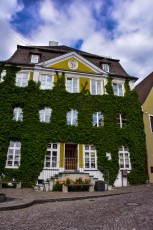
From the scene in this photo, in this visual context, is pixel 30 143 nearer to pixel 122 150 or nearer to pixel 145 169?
pixel 122 150

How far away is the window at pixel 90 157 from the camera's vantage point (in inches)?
774

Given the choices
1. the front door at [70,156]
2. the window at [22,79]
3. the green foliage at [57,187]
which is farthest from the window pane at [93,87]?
the green foliage at [57,187]

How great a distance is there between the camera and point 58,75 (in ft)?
73.7

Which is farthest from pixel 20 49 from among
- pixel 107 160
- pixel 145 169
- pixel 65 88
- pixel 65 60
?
pixel 145 169

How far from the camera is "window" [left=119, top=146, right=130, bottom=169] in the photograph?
20.5 meters

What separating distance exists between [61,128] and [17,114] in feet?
14.2

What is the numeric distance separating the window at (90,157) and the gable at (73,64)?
8282 millimetres

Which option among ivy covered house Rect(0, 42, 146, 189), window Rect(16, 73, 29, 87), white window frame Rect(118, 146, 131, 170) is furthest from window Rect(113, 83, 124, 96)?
window Rect(16, 73, 29, 87)

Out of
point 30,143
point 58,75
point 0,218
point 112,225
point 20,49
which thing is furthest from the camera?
point 20,49

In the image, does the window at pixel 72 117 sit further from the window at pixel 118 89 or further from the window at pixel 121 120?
the window at pixel 118 89

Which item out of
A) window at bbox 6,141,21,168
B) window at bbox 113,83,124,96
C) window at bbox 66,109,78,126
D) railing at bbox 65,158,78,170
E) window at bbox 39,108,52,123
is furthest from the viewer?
window at bbox 113,83,124,96

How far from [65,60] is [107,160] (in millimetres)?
11193

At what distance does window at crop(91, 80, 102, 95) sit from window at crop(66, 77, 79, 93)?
1.71 meters

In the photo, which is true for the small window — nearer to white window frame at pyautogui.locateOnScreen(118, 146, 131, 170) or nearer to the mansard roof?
the mansard roof
